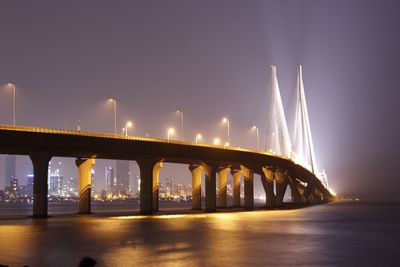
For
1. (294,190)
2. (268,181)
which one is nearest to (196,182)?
(268,181)

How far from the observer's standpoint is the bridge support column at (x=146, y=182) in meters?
96.6

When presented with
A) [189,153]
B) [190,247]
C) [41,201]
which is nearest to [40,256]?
[190,247]

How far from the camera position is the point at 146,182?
97.1 metres

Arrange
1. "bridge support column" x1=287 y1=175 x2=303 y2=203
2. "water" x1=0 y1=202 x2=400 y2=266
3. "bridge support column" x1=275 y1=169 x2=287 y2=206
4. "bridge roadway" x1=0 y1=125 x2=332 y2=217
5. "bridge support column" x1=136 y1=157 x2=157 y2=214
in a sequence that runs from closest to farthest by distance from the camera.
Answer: "water" x1=0 y1=202 x2=400 y2=266, "bridge roadway" x1=0 y1=125 x2=332 y2=217, "bridge support column" x1=136 y1=157 x2=157 y2=214, "bridge support column" x1=275 y1=169 x2=287 y2=206, "bridge support column" x1=287 y1=175 x2=303 y2=203

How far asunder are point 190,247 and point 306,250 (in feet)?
24.9

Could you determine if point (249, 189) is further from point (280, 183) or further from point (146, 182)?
point (146, 182)

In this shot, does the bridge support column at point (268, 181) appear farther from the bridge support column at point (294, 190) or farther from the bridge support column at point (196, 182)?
the bridge support column at point (196, 182)

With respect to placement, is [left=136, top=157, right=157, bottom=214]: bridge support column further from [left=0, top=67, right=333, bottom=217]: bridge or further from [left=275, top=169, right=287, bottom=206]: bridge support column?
[left=275, top=169, right=287, bottom=206]: bridge support column

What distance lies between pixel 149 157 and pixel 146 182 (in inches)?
153

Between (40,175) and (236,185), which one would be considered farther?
(236,185)

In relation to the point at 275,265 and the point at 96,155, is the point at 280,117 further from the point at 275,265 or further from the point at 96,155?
the point at 275,265

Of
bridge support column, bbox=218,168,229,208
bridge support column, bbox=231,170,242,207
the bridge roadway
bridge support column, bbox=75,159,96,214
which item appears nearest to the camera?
the bridge roadway

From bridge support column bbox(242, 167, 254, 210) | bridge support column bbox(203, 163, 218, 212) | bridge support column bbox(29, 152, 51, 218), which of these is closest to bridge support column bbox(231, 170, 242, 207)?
bridge support column bbox(242, 167, 254, 210)

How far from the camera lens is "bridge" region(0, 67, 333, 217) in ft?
262
